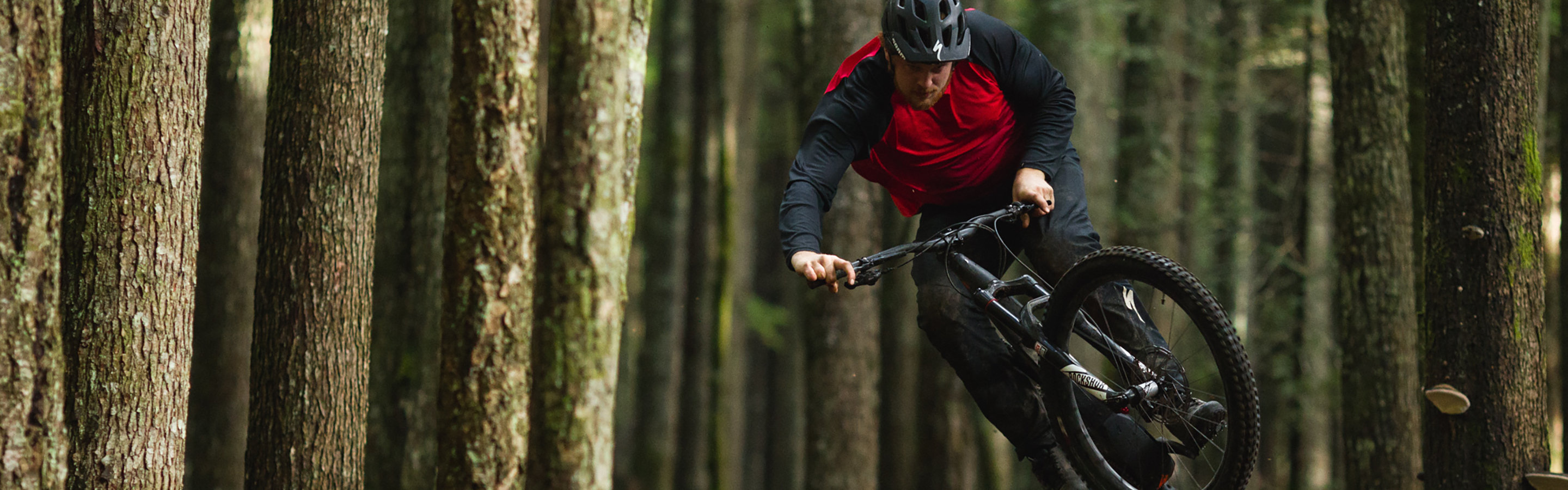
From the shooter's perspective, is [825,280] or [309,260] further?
[309,260]

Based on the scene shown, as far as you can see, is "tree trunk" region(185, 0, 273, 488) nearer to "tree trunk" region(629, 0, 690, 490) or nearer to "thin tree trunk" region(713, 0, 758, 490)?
"thin tree trunk" region(713, 0, 758, 490)

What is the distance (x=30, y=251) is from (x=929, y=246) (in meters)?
3.29

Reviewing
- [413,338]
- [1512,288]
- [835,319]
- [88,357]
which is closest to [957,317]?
[1512,288]

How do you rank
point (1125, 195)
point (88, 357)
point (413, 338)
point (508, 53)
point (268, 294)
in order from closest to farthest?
1. point (88, 357)
2. point (508, 53)
3. point (268, 294)
4. point (413, 338)
5. point (1125, 195)

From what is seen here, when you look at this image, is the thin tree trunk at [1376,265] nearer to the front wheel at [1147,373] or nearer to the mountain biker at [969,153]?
the front wheel at [1147,373]

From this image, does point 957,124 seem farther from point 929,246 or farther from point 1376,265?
point 1376,265

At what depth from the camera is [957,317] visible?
15.0ft

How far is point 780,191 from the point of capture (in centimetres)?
1817

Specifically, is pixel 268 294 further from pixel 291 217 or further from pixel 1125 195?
pixel 1125 195

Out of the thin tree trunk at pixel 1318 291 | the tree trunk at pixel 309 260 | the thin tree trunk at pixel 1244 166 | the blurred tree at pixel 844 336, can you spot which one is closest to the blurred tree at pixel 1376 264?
the thin tree trunk at pixel 1318 291

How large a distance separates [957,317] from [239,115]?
6.55 meters

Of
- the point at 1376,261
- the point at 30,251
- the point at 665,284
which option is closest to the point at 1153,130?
the point at 1376,261

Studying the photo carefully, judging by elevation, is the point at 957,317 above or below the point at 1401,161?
below

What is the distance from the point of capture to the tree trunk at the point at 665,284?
13.6 meters
